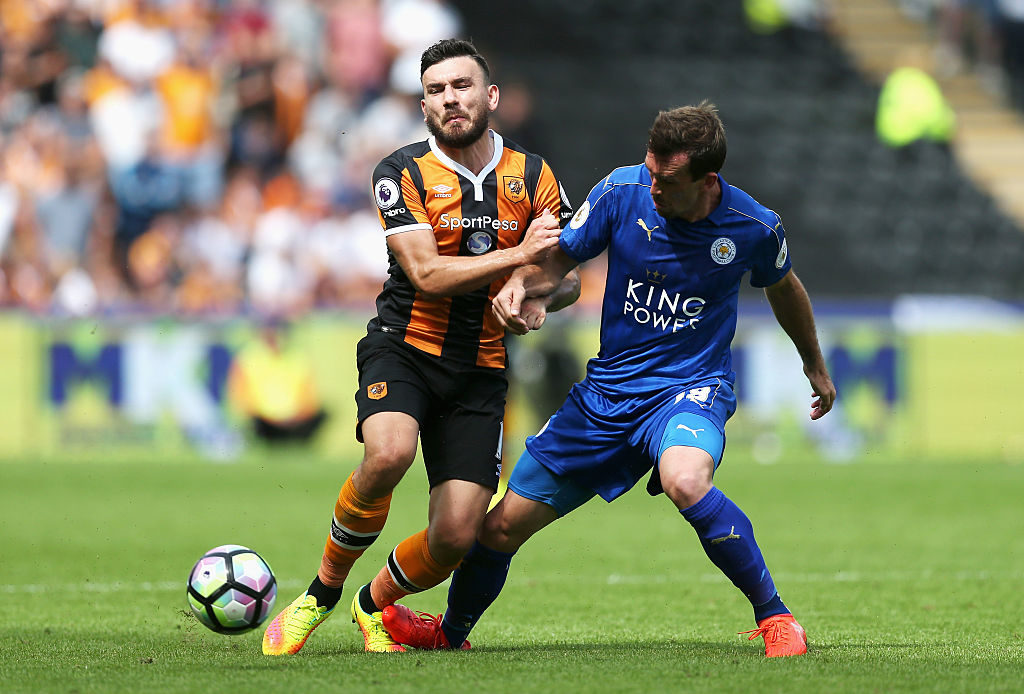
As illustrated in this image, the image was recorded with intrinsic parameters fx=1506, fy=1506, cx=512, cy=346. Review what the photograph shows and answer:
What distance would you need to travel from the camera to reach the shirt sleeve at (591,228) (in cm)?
576

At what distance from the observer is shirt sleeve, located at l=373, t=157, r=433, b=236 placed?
5777 mm

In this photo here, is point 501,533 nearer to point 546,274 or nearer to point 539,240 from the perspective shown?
point 546,274

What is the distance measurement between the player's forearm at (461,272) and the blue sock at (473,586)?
1.06 m

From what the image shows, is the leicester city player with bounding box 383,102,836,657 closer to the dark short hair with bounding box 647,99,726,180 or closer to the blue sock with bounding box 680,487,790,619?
the dark short hair with bounding box 647,99,726,180

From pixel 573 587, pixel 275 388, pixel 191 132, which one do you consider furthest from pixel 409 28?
pixel 573 587

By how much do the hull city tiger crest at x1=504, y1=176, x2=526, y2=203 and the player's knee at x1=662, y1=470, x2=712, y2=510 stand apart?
1334 mm

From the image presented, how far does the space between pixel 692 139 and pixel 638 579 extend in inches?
139

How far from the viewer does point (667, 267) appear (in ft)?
18.9

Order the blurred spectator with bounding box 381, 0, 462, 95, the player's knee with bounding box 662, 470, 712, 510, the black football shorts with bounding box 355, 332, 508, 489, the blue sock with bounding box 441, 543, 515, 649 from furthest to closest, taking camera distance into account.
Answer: the blurred spectator with bounding box 381, 0, 462, 95 < the blue sock with bounding box 441, 543, 515, 649 < the black football shorts with bounding box 355, 332, 508, 489 < the player's knee with bounding box 662, 470, 712, 510

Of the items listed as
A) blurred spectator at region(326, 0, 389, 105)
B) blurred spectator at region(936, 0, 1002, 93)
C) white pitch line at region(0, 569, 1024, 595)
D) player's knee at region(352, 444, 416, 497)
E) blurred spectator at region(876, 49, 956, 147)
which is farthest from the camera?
blurred spectator at region(936, 0, 1002, 93)

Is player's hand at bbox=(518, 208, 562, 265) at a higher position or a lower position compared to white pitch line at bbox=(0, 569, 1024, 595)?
higher

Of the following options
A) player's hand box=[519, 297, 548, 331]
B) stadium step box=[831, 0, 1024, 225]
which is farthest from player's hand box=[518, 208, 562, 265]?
stadium step box=[831, 0, 1024, 225]

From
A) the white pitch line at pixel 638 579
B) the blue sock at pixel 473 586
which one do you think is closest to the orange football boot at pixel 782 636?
the blue sock at pixel 473 586

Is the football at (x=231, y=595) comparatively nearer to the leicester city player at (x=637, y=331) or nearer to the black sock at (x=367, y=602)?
the black sock at (x=367, y=602)
